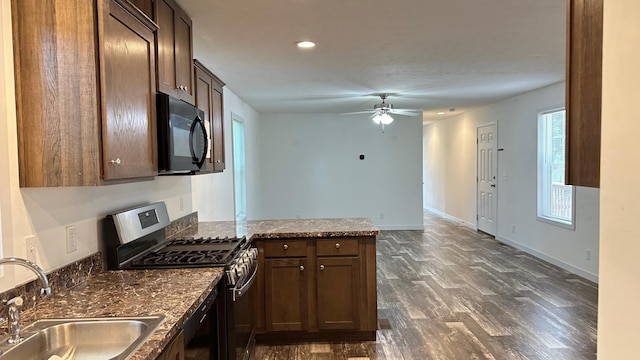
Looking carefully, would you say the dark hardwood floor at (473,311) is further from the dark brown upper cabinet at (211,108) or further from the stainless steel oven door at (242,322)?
the dark brown upper cabinet at (211,108)

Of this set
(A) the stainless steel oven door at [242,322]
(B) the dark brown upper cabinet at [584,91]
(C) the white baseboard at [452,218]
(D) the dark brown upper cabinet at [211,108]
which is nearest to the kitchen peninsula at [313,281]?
(A) the stainless steel oven door at [242,322]

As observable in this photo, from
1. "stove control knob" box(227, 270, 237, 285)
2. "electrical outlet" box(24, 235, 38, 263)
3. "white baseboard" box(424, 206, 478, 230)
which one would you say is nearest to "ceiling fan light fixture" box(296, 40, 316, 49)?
"stove control knob" box(227, 270, 237, 285)

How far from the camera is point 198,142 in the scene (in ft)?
8.13

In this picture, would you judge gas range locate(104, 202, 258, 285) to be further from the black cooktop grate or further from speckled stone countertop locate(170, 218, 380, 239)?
speckled stone countertop locate(170, 218, 380, 239)

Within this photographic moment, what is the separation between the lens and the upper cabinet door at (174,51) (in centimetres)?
214

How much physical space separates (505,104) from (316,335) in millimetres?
5148

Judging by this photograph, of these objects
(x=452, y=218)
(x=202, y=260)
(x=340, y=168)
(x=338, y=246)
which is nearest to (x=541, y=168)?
(x=340, y=168)

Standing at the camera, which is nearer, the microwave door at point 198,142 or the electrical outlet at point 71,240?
the electrical outlet at point 71,240

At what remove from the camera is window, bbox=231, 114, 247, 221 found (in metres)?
5.87

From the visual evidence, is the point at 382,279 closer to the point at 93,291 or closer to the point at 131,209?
the point at 131,209

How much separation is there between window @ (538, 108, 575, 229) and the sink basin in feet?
17.3

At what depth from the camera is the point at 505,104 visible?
6617mm

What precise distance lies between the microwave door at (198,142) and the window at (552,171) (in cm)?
463

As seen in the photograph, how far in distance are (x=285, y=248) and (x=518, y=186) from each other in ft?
15.1
